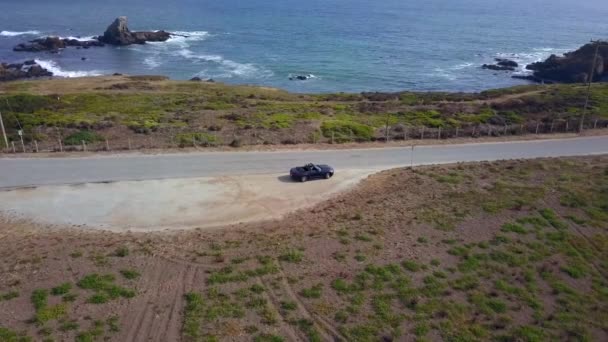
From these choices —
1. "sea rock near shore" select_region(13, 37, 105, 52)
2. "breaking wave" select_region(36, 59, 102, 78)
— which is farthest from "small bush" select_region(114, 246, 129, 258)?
"sea rock near shore" select_region(13, 37, 105, 52)

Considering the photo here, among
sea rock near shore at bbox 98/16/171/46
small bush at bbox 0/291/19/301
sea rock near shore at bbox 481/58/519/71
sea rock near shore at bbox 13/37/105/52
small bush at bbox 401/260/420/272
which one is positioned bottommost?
small bush at bbox 401/260/420/272

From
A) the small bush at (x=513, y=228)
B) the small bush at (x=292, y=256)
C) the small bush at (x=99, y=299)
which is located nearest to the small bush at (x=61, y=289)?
the small bush at (x=99, y=299)

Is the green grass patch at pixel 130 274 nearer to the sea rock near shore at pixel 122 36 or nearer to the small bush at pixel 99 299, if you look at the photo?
the small bush at pixel 99 299

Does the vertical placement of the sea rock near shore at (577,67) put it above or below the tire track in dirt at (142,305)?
above

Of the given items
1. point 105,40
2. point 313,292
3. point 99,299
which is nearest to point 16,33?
point 105,40

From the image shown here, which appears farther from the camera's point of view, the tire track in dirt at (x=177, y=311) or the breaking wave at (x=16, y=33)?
the breaking wave at (x=16, y=33)

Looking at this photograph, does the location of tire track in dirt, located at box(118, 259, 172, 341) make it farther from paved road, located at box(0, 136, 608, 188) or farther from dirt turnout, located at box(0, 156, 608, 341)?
paved road, located at box(0, 136, 608, 188)
